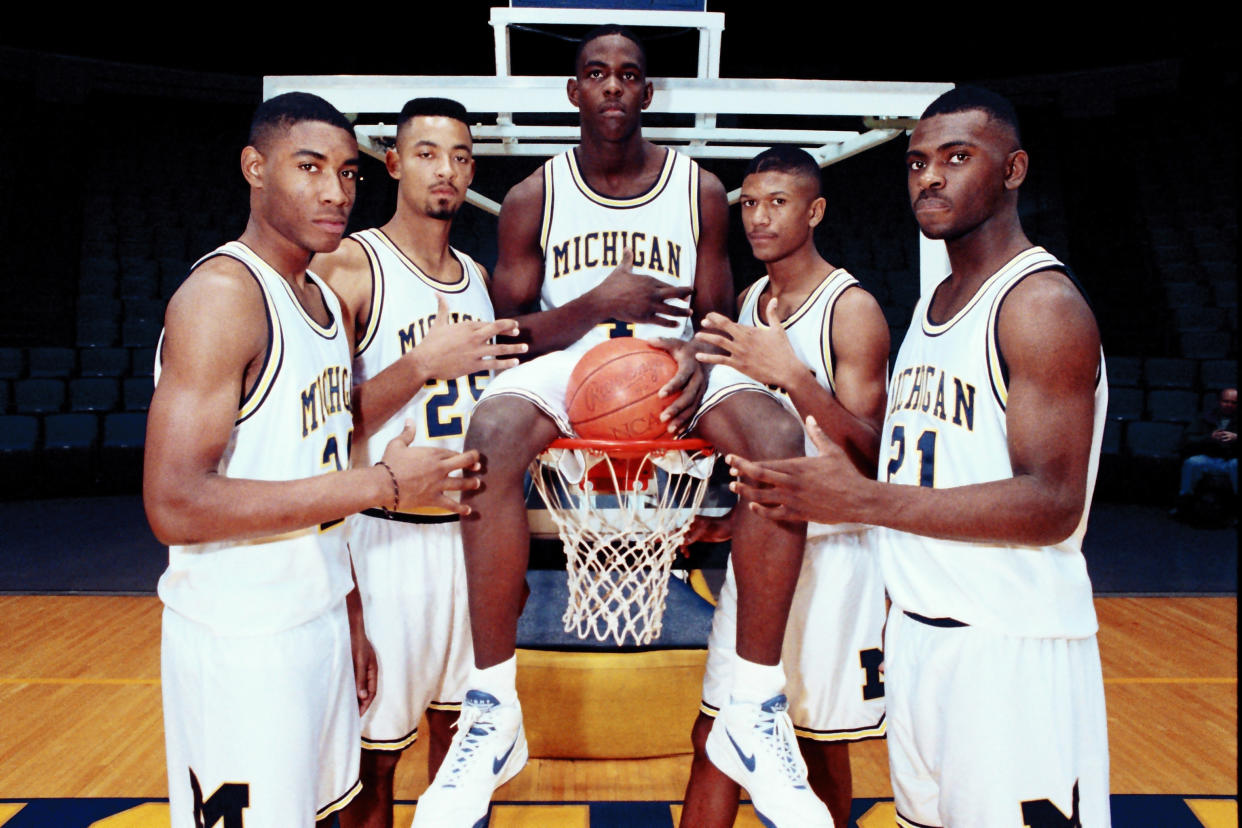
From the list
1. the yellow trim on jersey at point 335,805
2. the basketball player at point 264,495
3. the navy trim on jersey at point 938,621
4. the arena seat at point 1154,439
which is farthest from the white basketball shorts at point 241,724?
the arena seat at point 1154,439

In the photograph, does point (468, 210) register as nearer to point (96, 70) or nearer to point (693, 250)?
point (96, 70)

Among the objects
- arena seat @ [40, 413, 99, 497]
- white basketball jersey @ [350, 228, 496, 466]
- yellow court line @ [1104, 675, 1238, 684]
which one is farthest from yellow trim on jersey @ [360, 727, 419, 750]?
arena seat @ [40, 413, 99, 497]

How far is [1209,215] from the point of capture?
33.6ft

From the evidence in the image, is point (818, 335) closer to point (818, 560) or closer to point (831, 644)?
point (818, 560)

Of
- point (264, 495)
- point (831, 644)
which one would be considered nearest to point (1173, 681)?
point (831, 644)

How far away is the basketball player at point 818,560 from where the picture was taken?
242cm

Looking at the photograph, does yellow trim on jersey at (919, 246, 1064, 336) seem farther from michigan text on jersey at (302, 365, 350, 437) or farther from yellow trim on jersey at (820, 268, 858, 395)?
michigan text on jersey at (302, 365, 350, 437)

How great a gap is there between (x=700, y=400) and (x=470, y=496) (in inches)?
25.0

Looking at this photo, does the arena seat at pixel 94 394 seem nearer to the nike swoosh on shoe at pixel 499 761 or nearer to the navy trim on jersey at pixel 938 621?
the nike swoosh on shoe at pixel 499 761

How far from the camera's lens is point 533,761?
12.0ft

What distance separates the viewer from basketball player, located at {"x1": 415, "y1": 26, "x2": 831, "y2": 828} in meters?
1.96

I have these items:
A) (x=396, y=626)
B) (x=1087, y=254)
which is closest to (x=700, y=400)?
(x=396, y=626)

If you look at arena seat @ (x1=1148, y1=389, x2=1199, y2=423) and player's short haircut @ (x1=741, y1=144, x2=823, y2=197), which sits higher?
player's short haircut @ (x1=741, y1=144, x2=823, y2=197)

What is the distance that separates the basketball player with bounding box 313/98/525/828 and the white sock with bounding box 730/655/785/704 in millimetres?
940
